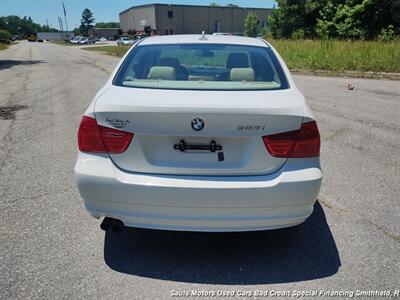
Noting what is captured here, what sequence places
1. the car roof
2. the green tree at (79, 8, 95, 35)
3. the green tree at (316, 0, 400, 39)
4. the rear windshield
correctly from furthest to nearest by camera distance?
the green tree at (79, 8, 95, 35) < the green tree at (316, 0, 400, 39) < the car roof < the rear windshield

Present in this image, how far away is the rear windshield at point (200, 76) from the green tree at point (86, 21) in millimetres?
151728

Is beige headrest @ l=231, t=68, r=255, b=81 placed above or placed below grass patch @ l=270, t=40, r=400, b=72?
above

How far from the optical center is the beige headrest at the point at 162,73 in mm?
Answer: 3197

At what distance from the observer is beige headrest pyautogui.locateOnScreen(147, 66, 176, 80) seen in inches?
126

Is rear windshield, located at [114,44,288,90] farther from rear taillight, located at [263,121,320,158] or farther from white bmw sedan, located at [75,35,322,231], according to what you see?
rear taillight, located at [263,121,320,158]

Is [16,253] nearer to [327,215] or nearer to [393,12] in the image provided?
[327,215]

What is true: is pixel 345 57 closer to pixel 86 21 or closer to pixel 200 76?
pixel 200 76

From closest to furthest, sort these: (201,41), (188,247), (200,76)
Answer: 1. (188,247)
2. (200,76)
3. (201,41)

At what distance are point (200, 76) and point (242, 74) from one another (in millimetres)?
486

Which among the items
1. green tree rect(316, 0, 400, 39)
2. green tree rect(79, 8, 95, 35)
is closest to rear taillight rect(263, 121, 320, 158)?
green tree rect(316, 0, 400, 39)

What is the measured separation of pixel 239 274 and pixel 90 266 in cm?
114

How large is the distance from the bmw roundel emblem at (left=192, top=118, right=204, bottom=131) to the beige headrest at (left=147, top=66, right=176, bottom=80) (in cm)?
92

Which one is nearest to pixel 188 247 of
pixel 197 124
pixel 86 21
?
pixel 197 124

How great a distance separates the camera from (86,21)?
14438cm
